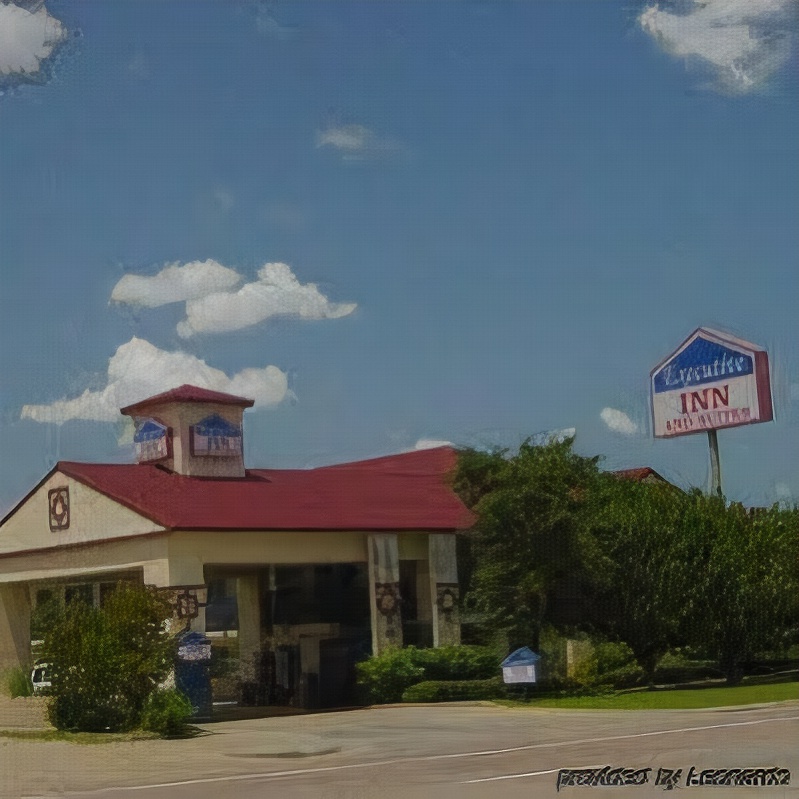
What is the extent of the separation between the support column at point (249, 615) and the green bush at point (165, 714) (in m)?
4.77

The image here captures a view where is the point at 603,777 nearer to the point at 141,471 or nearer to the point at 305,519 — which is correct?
the point at 305,519

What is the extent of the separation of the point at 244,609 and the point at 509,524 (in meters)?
4.94

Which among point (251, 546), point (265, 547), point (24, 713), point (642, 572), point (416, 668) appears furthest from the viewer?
point (642, 572)

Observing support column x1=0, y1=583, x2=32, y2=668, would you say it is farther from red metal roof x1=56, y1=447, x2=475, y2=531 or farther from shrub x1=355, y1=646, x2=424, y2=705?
shrub x1=355, y1=646, x2=424, y2=705

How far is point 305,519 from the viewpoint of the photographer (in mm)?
23828

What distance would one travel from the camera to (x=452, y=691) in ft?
76.6

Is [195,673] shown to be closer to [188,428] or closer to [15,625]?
[188,428]

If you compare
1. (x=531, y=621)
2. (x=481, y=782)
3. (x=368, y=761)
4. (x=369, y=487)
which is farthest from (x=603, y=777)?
(x=369, y=487)

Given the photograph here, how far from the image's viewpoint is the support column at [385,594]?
2475cm

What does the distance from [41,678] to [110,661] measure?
2400 millimetres

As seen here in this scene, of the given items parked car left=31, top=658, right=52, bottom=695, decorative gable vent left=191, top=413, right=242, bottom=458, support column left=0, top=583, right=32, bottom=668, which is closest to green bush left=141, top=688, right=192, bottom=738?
parked car left=31, top=658, right=52, bottom=695

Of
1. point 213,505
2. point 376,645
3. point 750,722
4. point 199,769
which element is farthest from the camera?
point 376,645

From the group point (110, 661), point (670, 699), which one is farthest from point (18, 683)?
point (670, 699)

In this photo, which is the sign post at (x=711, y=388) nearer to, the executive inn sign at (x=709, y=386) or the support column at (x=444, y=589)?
the executive inn sign at (x=709, y=386)
